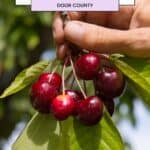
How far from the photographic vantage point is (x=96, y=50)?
5.80ft

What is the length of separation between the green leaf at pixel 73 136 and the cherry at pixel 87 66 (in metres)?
0.10

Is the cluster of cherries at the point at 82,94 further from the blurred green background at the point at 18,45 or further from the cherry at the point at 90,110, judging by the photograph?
the blurred green background at the point at 18,45

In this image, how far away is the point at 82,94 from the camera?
1.67 metres

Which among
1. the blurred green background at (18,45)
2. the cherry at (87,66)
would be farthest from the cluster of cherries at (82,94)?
the blurred green background at (18,45)

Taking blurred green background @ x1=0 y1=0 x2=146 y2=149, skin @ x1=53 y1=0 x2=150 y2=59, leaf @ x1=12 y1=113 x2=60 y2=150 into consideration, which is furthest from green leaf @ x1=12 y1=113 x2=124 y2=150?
blurred green background @ x1=0 y1=0 x2=146 y2=149

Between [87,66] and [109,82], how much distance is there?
0.07 metres

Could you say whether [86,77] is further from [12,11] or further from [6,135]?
[6,135]

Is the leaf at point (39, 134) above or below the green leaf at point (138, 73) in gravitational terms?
below

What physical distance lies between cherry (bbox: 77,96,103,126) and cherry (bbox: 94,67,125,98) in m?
0.05

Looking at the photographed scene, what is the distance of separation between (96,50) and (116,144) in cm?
25

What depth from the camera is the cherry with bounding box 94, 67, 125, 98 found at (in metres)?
1.65

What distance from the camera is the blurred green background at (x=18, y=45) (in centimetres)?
358

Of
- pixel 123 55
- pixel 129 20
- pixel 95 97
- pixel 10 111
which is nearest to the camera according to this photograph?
pixel 95 97

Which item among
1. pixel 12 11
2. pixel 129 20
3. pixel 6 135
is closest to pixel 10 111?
pixel 6 135
